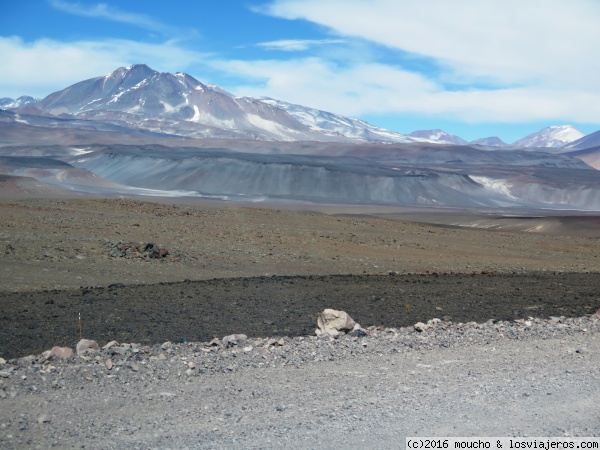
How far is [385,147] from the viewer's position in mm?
195375

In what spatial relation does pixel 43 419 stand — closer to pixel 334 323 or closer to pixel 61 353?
pixel 61 353

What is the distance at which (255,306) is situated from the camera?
44.2 feet

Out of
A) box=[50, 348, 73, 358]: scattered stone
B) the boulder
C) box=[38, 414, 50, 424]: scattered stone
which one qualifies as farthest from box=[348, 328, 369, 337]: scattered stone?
box=[38, 414, 50, 424]: scattered stone

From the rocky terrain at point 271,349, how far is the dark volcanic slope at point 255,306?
54 mm

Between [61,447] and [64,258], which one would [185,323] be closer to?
[61,447]

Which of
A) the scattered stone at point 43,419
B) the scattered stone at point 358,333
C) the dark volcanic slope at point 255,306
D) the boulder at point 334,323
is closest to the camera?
the scattered stone at point 43,419

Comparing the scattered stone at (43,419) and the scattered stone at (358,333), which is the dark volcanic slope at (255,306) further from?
the scattered stone at (43,419)

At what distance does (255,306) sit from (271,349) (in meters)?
5.01

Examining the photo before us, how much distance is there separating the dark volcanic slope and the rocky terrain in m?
0.05

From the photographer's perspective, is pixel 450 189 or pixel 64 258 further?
pixel 450 189

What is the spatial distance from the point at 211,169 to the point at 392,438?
92964 millimetres

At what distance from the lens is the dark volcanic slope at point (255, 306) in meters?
10.9

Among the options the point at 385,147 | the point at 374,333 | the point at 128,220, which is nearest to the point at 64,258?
the point at 128,220

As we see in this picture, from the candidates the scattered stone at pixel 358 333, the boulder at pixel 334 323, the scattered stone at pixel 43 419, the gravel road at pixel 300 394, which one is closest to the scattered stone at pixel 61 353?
the gravel road at pixel 300 394
